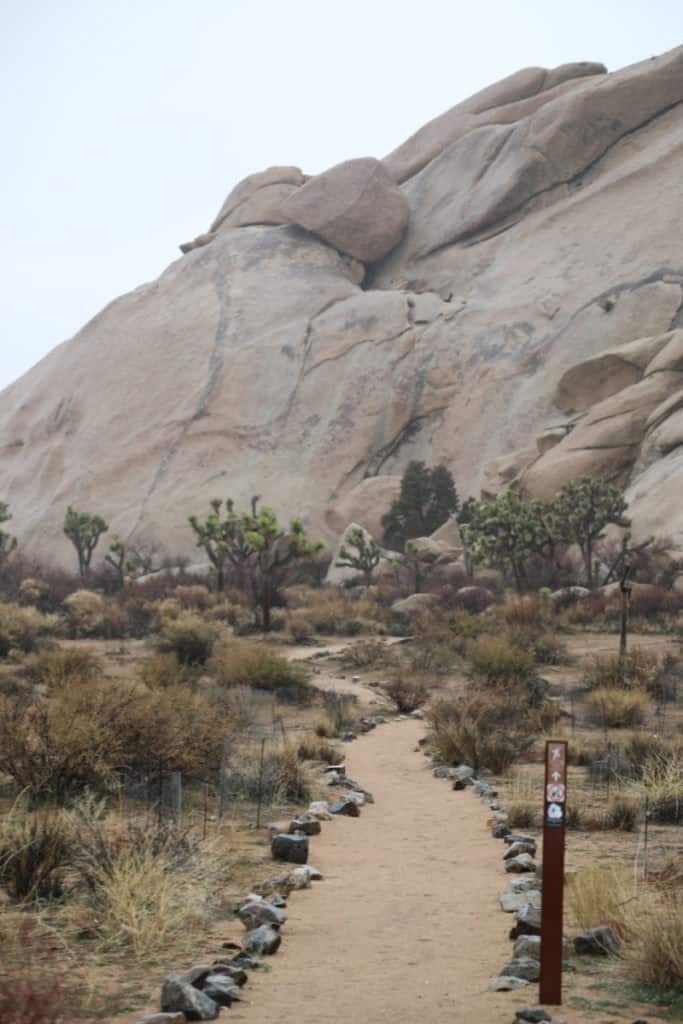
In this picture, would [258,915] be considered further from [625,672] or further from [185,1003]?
[625,672]

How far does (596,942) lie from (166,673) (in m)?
15.1

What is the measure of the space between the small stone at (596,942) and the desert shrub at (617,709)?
10.7m

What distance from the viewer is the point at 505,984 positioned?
6363mm

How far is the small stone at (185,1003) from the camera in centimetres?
579

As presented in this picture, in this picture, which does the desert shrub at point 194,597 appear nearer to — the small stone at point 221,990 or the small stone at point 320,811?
the small stone at point 320,811

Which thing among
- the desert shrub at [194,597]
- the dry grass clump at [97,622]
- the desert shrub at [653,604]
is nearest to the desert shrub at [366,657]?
the dry grass clump at [97,622]

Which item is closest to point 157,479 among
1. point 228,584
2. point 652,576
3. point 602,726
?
point 228,584

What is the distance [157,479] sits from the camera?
7062 centimetres

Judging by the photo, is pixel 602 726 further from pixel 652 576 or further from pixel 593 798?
pixel 652 576

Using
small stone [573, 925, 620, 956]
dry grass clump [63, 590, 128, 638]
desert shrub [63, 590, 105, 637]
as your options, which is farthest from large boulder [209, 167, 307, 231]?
small stone [573, 925, 620, 956]

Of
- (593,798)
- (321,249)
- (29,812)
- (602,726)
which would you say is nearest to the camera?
(29,812)

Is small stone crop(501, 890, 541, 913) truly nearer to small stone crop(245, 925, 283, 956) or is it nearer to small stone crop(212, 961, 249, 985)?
small stone crop(245, 925, 283, 956)

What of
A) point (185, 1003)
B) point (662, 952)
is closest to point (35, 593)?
point (185, 1003)

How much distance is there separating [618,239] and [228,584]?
35043 millimetres
